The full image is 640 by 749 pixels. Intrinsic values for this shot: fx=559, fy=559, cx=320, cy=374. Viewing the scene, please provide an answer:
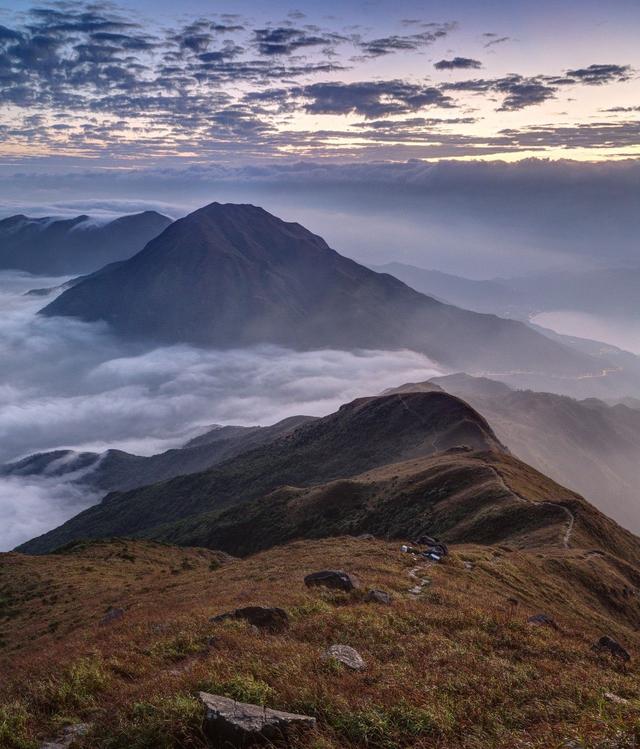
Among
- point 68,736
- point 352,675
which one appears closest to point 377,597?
point 352,675

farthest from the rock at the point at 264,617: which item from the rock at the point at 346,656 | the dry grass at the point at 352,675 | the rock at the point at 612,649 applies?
the rock at the point at 612,649

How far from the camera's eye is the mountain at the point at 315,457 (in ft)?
441

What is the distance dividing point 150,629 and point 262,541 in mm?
76646

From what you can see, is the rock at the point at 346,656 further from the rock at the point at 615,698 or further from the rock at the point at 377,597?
the rock at the point at 377,597

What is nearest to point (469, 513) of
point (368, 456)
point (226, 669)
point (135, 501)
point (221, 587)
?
point (221, 587)

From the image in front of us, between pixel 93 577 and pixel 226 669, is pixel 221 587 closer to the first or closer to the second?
pixel 226 669

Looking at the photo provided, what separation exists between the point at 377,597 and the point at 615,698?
1166cm

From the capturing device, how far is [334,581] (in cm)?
2567

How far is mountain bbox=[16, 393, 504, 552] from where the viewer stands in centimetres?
13450

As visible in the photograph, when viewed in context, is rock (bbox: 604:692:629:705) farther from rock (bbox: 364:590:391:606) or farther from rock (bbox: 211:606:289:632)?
rock (bbox: 364:590:391:606)

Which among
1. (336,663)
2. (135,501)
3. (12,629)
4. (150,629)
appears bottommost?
(135,501)

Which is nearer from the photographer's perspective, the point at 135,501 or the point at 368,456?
the point at 368,456

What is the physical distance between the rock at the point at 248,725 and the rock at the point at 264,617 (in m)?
8.44

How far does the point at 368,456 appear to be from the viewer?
138375 millimetres
